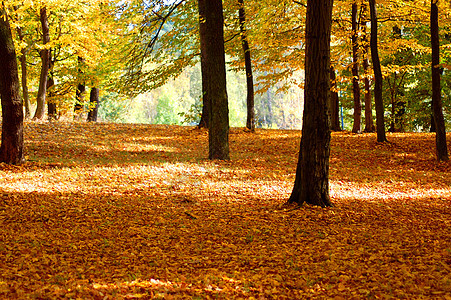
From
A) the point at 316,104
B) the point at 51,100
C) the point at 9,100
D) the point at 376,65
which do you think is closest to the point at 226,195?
the point at 316,104

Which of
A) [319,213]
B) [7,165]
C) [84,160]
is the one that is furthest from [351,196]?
[7,165]

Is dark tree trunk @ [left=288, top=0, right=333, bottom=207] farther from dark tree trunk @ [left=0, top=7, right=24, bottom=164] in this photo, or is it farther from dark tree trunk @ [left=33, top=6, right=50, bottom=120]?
dark tree trunk @ [left=33, top=6, right=50, bottom=120]

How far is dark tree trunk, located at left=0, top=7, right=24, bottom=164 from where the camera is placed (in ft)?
29.0

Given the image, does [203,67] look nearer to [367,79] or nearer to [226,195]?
[367,79]

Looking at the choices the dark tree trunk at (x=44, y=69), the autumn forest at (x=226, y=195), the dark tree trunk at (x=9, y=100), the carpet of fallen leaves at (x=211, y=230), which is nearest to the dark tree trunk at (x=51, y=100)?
the dark tree trunk at (x=44, y=69)

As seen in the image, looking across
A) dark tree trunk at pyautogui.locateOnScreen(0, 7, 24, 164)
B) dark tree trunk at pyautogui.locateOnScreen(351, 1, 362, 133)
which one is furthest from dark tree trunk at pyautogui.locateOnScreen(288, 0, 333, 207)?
dark tree trunk at pyautogui.locateOnScreen(351, 1, 362, 133)

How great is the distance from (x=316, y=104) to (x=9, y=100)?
696cm

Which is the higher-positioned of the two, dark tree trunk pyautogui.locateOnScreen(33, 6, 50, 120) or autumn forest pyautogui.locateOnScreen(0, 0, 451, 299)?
dark tree trunk pyautogui.locateOnScreen(33, 6, 50, 120)

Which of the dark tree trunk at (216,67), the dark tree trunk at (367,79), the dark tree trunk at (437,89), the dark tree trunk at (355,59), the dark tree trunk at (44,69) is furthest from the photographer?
the dark tree trunk at (44,69)

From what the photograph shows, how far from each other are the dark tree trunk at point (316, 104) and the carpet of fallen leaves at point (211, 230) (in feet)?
1.58

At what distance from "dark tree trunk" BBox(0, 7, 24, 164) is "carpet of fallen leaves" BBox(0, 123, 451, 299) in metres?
0.48

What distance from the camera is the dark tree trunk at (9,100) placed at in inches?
348

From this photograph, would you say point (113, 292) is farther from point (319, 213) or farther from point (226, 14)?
point (226, 14)

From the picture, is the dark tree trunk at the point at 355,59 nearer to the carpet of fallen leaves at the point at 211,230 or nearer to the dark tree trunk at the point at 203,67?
the carpet of fallen leaves at the point at 211,230
